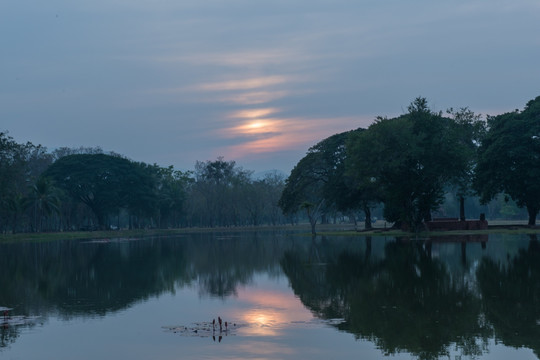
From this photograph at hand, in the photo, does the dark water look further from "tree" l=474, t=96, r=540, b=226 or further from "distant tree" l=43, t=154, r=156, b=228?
"distant tree" l=43, t=154, r=156, b=228

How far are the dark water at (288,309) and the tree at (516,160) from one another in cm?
3868

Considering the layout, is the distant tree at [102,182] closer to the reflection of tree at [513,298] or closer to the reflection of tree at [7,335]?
the reflection of tree at [513,298]

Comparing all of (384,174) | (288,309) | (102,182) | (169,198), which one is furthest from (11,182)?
(288,309)

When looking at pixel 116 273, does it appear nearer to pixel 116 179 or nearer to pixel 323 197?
pixel 323 197

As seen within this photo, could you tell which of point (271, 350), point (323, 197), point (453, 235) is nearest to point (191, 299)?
point (271, 350)

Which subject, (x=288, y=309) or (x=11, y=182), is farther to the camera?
(x=11, y=182)

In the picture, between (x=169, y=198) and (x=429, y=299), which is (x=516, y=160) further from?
(x=169, y=198)

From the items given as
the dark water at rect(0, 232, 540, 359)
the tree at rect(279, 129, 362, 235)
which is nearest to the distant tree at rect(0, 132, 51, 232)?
the tree at rect(279, 129, 362, 235)

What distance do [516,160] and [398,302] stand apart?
2639 inches

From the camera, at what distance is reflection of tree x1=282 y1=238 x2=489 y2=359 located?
71.7 ft

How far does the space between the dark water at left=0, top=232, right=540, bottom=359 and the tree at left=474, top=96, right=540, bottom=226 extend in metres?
38.7

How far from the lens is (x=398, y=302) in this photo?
97.9 ft

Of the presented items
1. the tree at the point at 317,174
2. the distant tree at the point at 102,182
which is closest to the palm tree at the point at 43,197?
the distant tree at the point at 102,182

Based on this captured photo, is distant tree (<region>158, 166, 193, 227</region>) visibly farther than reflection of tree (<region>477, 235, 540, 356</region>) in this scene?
Yes
